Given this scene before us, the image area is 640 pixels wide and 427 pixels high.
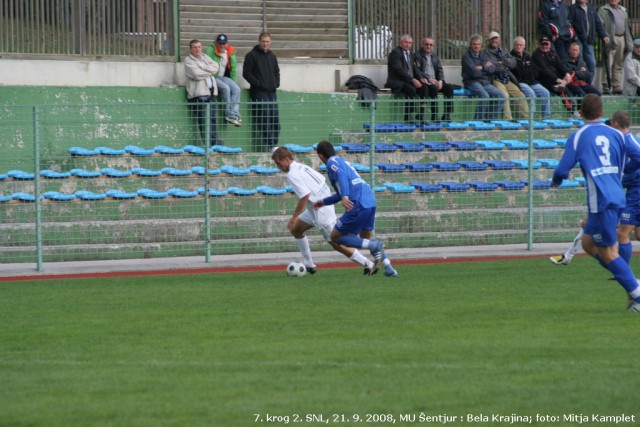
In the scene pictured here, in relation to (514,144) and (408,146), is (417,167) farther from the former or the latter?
(514,144)

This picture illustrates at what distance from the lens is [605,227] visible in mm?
11008

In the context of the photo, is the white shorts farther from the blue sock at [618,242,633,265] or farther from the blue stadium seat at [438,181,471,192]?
the blue stadium seat at [438,181,471,192]

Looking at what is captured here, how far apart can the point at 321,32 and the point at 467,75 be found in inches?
137

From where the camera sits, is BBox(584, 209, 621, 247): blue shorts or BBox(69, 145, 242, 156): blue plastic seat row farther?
BBox(69, 145, 242, 156): blue plastic seat row

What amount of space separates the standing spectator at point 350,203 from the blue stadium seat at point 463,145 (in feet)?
22.5

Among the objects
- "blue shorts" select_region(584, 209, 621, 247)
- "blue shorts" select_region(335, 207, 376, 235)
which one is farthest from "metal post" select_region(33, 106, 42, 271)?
"blue shorts" select_region(584, 209, 621, 247)

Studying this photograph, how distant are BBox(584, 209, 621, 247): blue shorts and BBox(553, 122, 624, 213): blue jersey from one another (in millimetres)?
50

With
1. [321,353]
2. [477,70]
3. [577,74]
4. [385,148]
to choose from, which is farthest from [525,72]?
[321,353]

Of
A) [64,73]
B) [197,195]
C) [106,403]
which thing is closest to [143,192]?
[197,195]

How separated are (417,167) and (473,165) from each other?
3.52ft

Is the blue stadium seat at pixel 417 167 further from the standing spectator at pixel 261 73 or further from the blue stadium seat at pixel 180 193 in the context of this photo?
the blue stadium seat at pixel 180 193

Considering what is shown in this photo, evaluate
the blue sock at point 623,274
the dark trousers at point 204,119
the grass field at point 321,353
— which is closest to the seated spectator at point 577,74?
the dark trousers at point 204,119

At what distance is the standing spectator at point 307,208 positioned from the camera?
15.4 metres

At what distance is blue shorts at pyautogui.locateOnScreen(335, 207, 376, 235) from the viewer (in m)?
15.1
